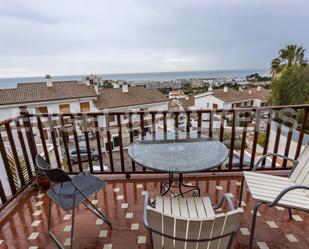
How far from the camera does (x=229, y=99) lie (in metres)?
17.1

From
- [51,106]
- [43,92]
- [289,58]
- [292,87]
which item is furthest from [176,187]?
[289,58]

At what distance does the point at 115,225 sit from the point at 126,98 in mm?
14179

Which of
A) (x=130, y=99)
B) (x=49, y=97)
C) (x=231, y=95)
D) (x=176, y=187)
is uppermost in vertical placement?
(x=49, y=97)

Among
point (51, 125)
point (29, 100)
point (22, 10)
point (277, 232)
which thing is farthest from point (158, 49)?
point (277, 232)

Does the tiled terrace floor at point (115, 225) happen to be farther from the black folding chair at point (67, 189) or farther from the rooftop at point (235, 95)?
the rooftop at point (235, 95)

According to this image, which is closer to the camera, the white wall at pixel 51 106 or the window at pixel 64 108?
the white wall at pixel 51 106

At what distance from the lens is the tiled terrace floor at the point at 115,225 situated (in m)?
1.68

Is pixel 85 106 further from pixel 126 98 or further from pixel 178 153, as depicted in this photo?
pixel 178 153

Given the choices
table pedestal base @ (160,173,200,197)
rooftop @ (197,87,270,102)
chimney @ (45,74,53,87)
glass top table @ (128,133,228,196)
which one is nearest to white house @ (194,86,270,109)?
rooftop @ (197,87,270,102)

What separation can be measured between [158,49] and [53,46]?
8231mm

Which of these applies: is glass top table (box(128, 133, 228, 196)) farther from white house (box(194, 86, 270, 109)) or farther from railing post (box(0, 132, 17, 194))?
white house (box(194, 86, 270, 109))

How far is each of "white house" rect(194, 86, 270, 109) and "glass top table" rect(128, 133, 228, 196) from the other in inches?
601

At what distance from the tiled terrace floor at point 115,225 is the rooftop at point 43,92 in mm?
13771

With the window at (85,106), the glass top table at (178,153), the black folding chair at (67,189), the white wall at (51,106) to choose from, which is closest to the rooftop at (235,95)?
the window at (85,106)
